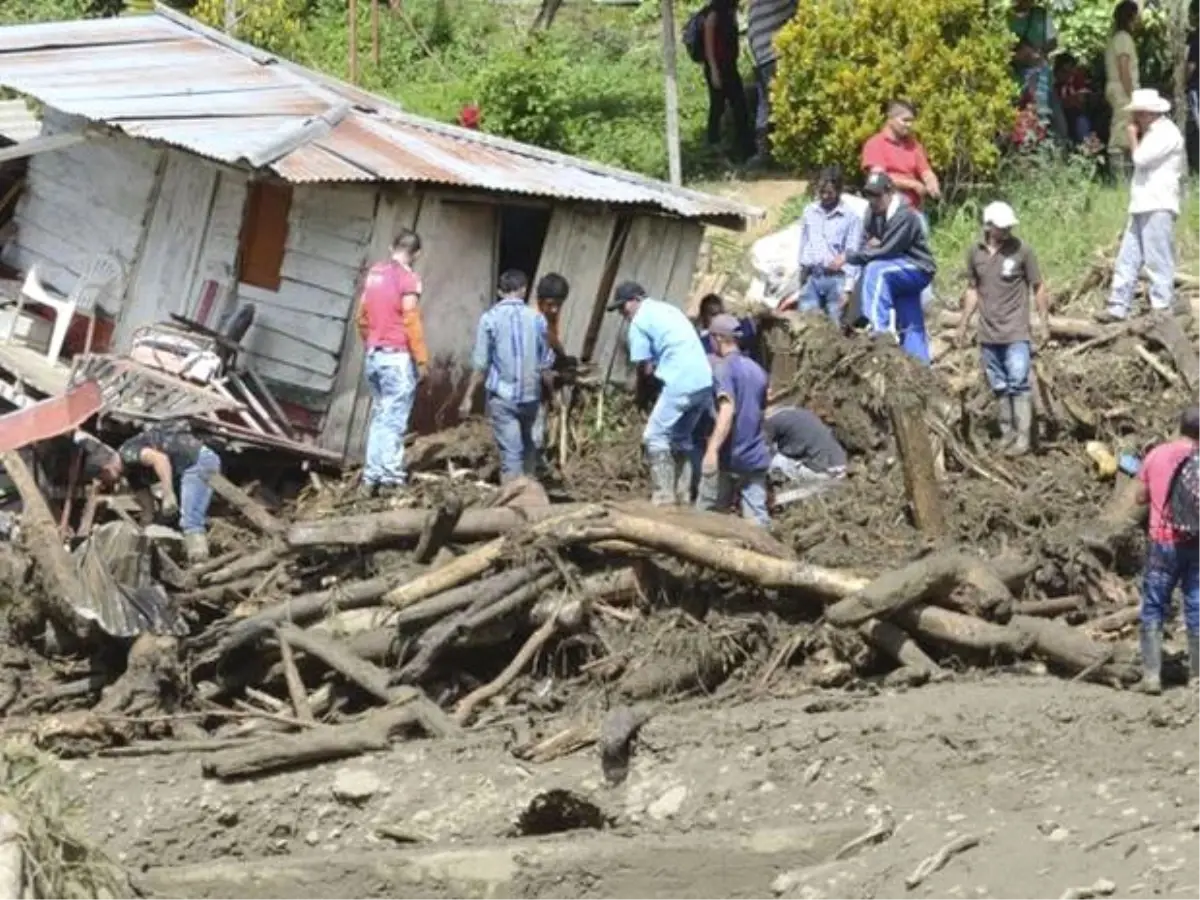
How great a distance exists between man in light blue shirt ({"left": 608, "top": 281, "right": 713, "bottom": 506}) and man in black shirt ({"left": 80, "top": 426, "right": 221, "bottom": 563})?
116 inches

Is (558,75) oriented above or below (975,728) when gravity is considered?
above

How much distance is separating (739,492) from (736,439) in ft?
1.57

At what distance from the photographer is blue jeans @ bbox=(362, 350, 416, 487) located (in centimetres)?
1642

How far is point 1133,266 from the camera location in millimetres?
18438

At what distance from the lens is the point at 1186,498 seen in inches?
509

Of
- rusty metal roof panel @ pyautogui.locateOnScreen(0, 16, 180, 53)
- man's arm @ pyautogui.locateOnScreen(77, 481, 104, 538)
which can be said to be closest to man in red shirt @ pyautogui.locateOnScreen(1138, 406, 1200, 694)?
man's arm @ pyautogui.locateOnScreen(77, 481, 104, 538)

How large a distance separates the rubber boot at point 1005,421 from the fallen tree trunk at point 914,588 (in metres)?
3.01

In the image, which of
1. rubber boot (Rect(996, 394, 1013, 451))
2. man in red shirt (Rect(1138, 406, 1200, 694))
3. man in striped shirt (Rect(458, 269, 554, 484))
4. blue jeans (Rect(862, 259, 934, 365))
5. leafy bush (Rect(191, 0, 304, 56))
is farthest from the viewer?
leafy bush (Rect(191, 0, 304, 56))

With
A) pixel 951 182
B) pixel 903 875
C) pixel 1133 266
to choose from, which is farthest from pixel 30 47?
pixel 903 875

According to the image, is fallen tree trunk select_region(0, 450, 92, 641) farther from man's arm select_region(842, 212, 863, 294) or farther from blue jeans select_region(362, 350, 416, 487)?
man's arm select_region(842, 212, 863, 294)

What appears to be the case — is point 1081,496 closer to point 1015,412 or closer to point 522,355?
point 1015,412

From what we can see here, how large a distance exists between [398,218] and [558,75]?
6637 millimetres

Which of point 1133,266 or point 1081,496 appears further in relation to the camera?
point 1133,266

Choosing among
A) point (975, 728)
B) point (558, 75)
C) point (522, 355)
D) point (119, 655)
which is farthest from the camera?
point (558, 75)
